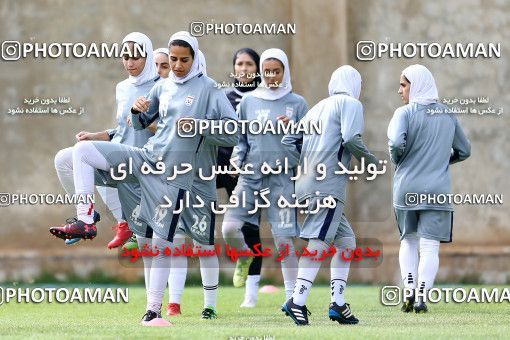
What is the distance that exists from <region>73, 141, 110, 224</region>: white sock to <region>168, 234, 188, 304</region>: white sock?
48.3 inches

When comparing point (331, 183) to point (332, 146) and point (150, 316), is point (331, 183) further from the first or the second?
point (150, 316)

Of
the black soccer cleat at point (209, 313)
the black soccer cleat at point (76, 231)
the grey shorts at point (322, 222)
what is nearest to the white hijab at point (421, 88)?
the grey shorts at point (322, 222)

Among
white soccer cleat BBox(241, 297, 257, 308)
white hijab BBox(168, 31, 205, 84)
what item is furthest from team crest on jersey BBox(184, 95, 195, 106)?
white soccer cleat BBox(241, 297, 257, 308)

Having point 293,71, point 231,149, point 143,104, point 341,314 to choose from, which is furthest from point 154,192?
point 293,71

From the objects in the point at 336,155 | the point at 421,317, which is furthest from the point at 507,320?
the point at 336,155

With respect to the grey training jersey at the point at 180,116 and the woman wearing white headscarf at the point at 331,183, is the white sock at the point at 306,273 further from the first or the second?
the grey training jersey at the point at 180,116

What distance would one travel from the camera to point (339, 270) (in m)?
10.4

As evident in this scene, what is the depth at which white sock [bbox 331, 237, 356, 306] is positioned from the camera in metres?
10.3

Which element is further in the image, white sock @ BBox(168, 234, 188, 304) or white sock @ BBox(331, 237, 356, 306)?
white sock @ BBox(168, 234, 188, 304)

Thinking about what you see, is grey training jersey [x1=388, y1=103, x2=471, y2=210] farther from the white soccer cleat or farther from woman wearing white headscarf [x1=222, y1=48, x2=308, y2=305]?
the white soccer cleat

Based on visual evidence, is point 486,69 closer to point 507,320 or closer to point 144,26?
point 144,26

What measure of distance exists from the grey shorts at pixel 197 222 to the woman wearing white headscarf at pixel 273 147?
144cm

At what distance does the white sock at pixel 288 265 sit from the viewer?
40.1 feet

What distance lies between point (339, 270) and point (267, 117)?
2245mm
